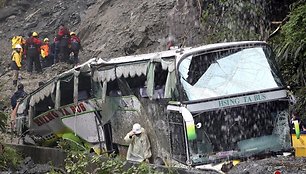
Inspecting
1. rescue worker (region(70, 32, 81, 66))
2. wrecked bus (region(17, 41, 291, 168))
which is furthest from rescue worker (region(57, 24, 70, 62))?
wrecked bus (region(17, 41, 291, 168))

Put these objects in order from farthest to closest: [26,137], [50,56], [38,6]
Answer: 1. [38,6]
2. [50,56]
3. [26,137]

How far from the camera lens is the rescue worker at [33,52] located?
2652 centimetres

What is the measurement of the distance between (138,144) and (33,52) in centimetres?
1503

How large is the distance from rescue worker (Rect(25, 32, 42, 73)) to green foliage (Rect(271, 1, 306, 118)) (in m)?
13.4

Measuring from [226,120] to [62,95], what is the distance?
5255mm

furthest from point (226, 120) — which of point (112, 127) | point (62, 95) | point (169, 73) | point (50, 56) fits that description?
point (50, 56)

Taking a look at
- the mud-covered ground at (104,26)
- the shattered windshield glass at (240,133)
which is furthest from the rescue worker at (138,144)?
the mud-covered ground at (104,26)

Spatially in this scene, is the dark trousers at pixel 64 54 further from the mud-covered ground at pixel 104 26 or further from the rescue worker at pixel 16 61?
the rescue worker at pixel 16 61

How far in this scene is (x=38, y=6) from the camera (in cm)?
3538

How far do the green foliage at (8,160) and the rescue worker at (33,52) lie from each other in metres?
12.2

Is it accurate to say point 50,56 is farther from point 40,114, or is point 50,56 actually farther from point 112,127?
point 112,127

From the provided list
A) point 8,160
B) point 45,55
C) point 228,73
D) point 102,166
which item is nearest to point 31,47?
point 45,55

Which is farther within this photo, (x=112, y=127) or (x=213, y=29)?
(x=213, y=29)

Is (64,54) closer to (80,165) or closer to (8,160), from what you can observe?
(8,160)
